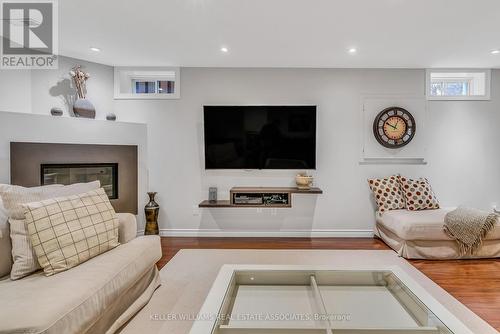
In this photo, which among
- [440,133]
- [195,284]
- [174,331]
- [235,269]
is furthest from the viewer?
[440,133]

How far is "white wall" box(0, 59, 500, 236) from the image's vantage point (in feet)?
13.1

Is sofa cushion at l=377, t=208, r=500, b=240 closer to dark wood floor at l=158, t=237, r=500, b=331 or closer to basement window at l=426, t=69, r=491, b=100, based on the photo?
dark wood floor at l=158, t=237, r=500, b=331

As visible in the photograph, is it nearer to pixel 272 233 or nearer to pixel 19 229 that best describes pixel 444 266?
pixel 272 233

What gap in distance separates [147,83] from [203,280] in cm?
308

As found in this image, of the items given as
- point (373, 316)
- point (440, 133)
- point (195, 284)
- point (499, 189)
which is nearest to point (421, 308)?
point (373, 316)

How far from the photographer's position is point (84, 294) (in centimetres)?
145

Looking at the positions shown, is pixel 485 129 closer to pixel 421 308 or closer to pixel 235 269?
pixel 421 308

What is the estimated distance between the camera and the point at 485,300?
2281 mm

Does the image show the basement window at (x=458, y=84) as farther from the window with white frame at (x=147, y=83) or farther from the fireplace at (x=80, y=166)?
the fireplace at (x=80, y=166)

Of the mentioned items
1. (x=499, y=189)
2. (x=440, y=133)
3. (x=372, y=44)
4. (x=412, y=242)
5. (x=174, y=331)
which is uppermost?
(x=372, y=44)

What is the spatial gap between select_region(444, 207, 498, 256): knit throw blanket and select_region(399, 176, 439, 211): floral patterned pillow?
0.59 m

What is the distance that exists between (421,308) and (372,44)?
276 centimetres

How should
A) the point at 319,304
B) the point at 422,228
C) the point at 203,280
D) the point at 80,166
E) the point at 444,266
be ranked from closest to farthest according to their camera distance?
the point at 319,304 → the point at 203,280 → the point at 444,266 → the point at 422,228 → the point at 80,166

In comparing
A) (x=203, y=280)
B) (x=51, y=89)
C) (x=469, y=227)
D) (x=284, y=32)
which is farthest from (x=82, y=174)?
(x=469, y=227)
